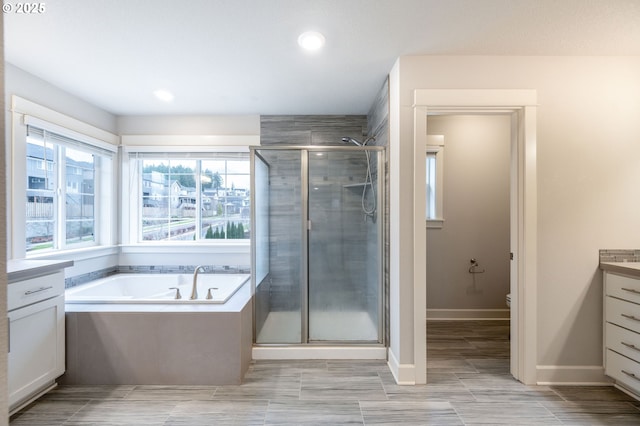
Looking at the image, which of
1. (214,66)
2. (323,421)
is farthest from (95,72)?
(323,421)

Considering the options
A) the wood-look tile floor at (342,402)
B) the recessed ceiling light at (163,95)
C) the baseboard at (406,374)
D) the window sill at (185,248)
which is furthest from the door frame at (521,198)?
the recessed ceiling light at (163,95)

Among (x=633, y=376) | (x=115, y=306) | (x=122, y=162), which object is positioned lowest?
(x=633, y=376)

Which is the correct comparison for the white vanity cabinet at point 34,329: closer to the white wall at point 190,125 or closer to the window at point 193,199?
the window at point 193,199

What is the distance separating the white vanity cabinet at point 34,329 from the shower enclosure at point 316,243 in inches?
54.5

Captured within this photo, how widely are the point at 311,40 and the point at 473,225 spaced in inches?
108

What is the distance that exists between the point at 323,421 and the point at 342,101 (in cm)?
274

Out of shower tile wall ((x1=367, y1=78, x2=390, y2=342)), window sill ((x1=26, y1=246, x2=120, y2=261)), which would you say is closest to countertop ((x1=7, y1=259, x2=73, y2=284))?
window sill ((x1=26, y1=246, x2=120, y2=261))

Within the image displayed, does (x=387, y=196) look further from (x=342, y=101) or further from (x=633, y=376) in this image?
(x=633, y=376)

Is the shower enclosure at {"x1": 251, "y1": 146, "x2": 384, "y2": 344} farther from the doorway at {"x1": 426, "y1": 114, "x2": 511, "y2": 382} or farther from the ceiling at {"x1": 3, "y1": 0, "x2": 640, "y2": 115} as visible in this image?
the doorway at {"x1": 426, "y1": 114, "x2": 511, "y2": 382}

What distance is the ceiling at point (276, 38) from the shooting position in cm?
177

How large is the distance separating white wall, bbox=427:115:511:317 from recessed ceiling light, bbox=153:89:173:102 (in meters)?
2.80

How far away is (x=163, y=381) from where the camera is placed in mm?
2273

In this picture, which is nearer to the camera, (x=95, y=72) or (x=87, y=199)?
(x=95, y=72)

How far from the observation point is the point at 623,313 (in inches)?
83.9
